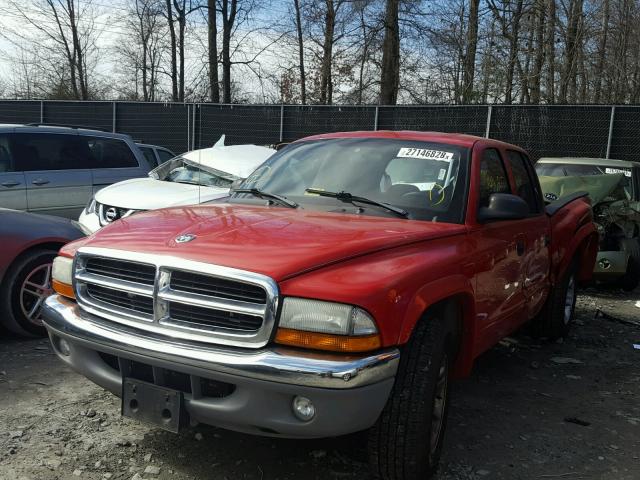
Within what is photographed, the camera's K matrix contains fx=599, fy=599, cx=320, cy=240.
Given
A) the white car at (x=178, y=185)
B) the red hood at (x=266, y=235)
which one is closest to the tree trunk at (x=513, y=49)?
the white car at (x=178, y=185)

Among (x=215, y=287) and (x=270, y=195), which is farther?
(x=270, y=195)

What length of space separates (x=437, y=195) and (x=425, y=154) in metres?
0.38

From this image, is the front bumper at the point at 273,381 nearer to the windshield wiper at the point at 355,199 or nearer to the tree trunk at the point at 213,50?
the windshield wiper at the point at 355,199

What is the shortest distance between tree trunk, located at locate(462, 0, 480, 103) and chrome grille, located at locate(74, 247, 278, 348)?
68.6 feet

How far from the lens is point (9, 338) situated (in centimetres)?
486

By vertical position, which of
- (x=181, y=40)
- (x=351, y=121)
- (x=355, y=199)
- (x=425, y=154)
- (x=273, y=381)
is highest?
(x=181, y=40)

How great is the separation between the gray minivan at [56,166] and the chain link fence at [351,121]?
73.8 inches

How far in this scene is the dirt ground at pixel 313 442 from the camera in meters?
2.99

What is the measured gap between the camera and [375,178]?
3.65 metres

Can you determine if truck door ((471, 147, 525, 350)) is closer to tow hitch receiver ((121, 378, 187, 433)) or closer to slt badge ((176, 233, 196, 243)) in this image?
slt badge ((176, 233, 196, 243))

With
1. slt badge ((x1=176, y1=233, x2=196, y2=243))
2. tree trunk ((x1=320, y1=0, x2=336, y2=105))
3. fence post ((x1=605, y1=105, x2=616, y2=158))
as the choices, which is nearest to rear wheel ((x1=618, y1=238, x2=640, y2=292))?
fence post ((x1=605, y1=105, x2=616, y2=158))

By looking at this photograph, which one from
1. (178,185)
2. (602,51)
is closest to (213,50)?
(602,51)

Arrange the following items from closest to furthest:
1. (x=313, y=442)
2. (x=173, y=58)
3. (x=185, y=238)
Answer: (x=185, y=238)
(x=313, y=442)
(x=173, y=58)

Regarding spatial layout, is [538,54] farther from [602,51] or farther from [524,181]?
[524,181]
